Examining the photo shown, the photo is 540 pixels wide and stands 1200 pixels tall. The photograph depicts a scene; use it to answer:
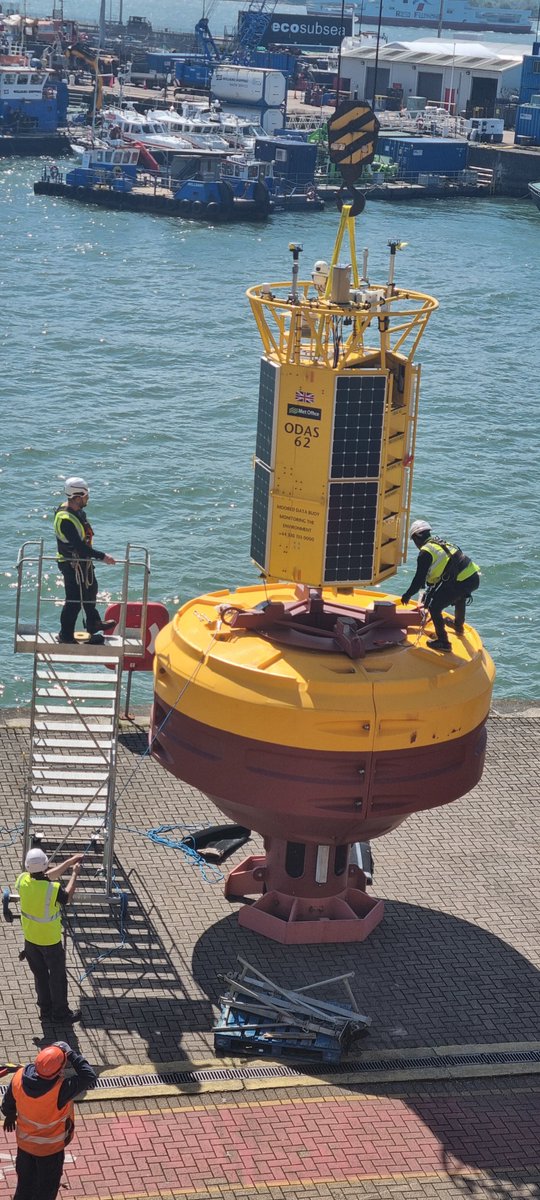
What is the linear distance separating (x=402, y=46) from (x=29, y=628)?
325ft

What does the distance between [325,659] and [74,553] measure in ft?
9.94

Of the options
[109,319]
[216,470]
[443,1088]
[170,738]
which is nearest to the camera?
[443,1088]

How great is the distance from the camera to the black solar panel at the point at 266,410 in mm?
13602

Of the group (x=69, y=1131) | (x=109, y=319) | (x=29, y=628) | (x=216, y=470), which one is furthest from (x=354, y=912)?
(x=109, y=319)

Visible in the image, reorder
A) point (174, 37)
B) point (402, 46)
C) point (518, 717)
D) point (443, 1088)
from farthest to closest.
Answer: point (174, 37), point (402, 46), point (518, 717), point (443, 1088)

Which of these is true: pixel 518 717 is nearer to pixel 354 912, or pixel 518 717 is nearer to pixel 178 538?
pixel 354 912

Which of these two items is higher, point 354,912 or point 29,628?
point 29,628

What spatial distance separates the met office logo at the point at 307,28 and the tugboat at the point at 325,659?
361ft

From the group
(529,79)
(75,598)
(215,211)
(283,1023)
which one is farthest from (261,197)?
(283,1023)

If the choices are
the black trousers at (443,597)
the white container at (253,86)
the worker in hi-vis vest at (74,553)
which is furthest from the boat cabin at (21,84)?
the black trousers at (443,597)

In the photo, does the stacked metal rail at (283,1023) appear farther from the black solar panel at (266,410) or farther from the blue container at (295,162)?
the blue container at (295,162)

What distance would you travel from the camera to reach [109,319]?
53375 millimetres

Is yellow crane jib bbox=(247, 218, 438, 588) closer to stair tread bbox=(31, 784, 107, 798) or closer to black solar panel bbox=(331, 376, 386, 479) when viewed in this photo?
black solar panel bbox=(331, 376, 386, 479)

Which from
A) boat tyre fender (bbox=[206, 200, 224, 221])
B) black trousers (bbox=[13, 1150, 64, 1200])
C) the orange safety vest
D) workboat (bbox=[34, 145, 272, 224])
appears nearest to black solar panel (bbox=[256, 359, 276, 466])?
the orange safety vest
